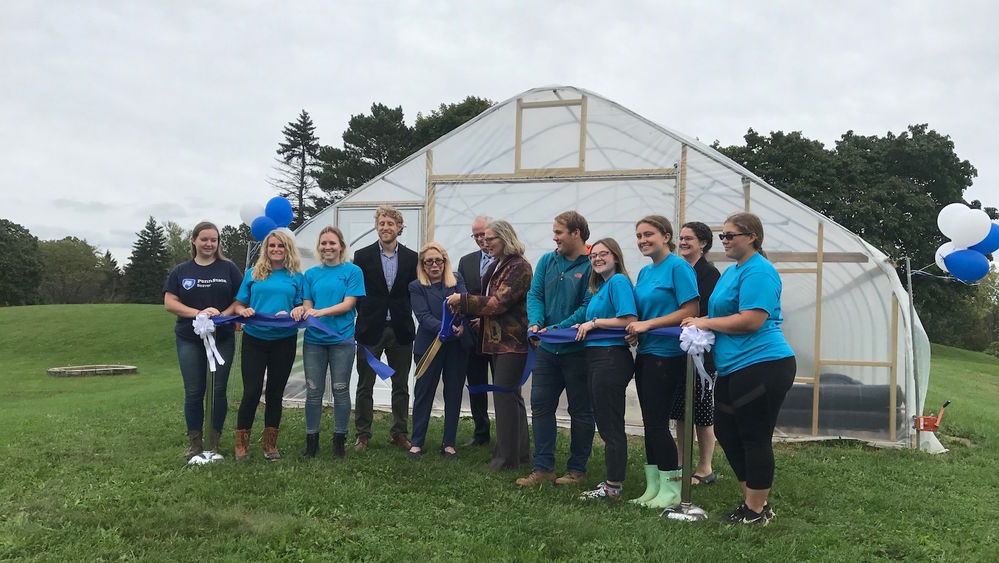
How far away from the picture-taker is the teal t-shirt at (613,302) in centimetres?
331

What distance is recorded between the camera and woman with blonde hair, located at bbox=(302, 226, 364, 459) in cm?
407

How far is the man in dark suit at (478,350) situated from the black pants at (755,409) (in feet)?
6.09

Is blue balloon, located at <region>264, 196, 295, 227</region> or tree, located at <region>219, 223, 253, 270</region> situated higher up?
tree, located at <region>219, 223, 253, 270</region>

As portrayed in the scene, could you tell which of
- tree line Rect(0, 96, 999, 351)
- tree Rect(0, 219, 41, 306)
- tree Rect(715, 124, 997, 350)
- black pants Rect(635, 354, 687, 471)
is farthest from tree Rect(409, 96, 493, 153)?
tree Rect(0, 219, 41, 306)

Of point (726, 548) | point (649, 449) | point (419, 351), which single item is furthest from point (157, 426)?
point (726, 548)

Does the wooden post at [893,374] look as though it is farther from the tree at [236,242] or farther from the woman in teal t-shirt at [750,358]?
the tree at [236,242]

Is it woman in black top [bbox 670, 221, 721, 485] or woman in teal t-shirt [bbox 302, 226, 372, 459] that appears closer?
woman in black top [bbox 670, 221, 721, 485]

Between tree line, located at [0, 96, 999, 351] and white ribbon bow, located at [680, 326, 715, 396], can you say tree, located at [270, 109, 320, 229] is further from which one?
white ribbon bow, located at [680, 326, 715, 396]

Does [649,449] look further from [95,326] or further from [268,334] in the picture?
[95,326]

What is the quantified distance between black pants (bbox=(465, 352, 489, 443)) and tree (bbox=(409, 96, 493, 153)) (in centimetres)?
1967

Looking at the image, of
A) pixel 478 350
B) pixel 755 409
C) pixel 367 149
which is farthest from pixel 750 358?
pixel 367 149

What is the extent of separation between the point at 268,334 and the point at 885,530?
12.0ft

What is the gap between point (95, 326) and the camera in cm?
1923

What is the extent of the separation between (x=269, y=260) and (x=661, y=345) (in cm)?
256
